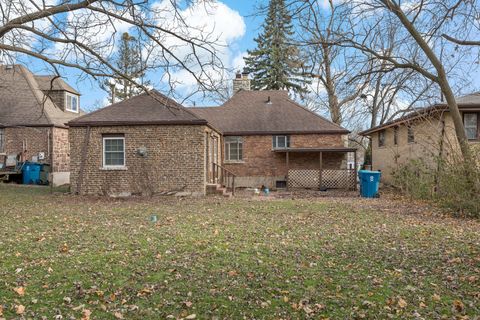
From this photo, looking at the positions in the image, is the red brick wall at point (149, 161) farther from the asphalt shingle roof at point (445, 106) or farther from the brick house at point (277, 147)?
the asphalt shingle roof at point (445, 106)

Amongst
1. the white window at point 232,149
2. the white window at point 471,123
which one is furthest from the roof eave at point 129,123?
the white window at point 471,123

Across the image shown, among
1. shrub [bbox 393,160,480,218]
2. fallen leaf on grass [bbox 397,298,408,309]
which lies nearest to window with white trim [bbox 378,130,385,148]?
shrub [bbox 393,160,480,218]

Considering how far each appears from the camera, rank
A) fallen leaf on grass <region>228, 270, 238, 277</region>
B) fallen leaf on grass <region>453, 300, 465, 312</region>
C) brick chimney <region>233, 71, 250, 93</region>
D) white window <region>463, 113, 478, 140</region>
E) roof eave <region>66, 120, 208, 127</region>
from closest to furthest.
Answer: fallen leaf on grass <region>453, 300, 465, 312</region>
fallen leaf on grass <region>228, 270, 238, 277</region>
roof eave <region>66, 120, 208, 127</region>
white window <region>463, 113, 478, 140</region>
brick chimney <region>233, 71, 250, 93</region>

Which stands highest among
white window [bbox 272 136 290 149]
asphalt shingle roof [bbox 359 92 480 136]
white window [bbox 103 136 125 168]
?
asphalt shingle roof [bbox 359 92 480 136]

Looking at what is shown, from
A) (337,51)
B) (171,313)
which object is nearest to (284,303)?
(171,313)

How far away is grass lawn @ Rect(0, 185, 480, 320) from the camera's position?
174 inches

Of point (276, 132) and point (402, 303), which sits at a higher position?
point (276, 132)

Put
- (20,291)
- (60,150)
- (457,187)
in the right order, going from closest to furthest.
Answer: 1. (20,291)
2. (457,187)
3. (60,150)

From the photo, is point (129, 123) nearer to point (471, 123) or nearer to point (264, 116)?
point (264, 116)

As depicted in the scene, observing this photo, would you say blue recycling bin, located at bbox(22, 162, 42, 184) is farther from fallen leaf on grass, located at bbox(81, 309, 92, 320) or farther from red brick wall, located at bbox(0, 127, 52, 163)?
fallen leaf on grass, located at bbox(81, 309, 92, 320)

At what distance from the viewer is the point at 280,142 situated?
2297 cm

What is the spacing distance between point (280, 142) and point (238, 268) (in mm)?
17492

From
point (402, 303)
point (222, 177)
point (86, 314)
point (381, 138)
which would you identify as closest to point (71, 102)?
point (222, 177)

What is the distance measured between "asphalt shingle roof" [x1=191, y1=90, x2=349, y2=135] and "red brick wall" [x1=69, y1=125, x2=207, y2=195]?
655cm
